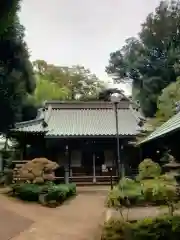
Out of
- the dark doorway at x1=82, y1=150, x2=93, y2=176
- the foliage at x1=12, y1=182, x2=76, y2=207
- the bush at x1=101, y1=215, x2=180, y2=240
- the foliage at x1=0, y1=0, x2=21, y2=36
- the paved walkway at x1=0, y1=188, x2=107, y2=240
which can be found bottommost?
the paved walkway at x1=0, y1=188, x2=107, y2=240

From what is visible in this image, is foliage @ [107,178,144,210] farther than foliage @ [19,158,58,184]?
No

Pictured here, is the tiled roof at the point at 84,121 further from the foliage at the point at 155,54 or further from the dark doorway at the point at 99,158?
the foliage at the point at 155,54

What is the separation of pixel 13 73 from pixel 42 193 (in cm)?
1095

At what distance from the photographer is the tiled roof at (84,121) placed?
73.4ft

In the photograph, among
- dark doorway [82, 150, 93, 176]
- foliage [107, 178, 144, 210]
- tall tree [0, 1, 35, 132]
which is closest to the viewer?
foliage [107, 178, 144, 210]

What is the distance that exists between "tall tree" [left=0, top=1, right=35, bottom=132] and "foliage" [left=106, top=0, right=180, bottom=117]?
1464 centimetres

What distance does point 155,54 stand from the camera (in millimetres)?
37156

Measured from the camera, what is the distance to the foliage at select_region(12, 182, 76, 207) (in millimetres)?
13109

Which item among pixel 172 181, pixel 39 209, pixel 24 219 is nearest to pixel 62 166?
pixel 39 209

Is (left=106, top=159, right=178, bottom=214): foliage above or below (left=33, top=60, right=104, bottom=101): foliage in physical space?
below

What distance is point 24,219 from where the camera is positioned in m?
9.85

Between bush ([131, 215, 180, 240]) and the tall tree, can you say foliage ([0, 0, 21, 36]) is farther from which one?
the tall tree

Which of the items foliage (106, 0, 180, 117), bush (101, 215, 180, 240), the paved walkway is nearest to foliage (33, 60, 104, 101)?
foliage (106, 0, 180, 117)

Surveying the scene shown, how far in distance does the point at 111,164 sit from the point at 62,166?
364cm
